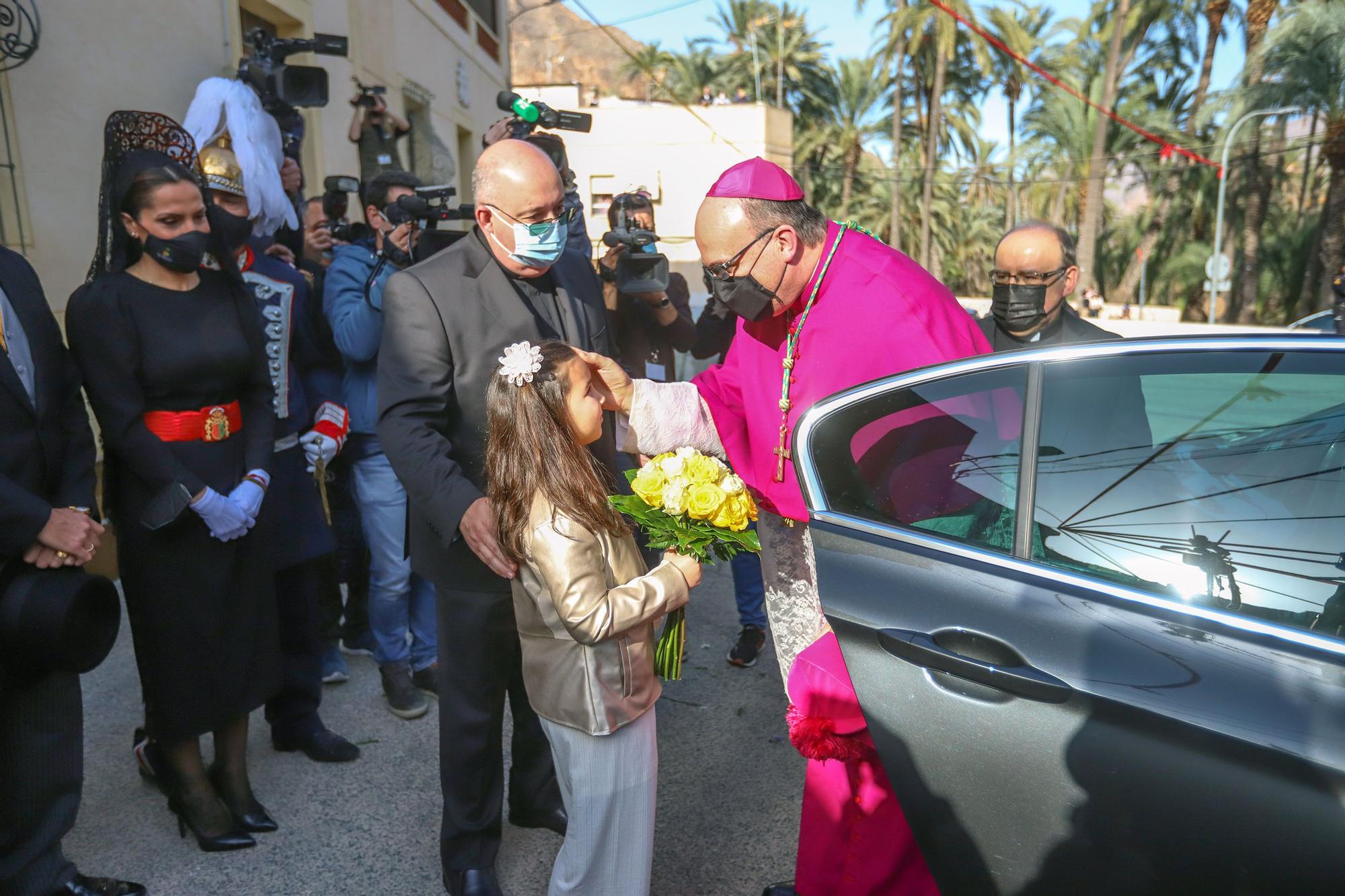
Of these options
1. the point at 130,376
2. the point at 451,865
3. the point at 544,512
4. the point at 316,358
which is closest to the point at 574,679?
the point at 544,512

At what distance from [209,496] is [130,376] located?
16.6 inches

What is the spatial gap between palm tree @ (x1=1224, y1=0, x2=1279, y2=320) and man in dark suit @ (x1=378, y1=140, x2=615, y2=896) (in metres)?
27.7

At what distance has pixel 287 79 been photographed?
5.36 meters

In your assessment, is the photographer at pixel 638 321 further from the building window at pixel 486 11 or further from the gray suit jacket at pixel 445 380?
the building window at pixel 486 11

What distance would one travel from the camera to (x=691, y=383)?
116 inches

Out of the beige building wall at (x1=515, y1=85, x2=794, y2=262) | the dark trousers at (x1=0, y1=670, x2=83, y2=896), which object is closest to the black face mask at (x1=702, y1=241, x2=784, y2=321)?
the dark trousers at (x1=0, y1=670, x2=83, y2=896)

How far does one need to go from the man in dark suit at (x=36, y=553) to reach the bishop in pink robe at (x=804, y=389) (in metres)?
1.56

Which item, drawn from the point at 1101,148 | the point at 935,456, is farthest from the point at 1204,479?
the point at 1101,148

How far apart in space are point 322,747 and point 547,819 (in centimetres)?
108

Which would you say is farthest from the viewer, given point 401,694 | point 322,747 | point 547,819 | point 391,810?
point 401,694

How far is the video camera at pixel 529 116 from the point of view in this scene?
4.00 m

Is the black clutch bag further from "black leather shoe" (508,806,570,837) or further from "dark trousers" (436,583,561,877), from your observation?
"black leather shoe" (508,806,570,837)

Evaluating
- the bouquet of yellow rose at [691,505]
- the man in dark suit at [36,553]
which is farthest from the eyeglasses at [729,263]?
the man in dark suit at [36,553]

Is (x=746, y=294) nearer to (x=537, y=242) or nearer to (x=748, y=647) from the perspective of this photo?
(x=537, y=242)
